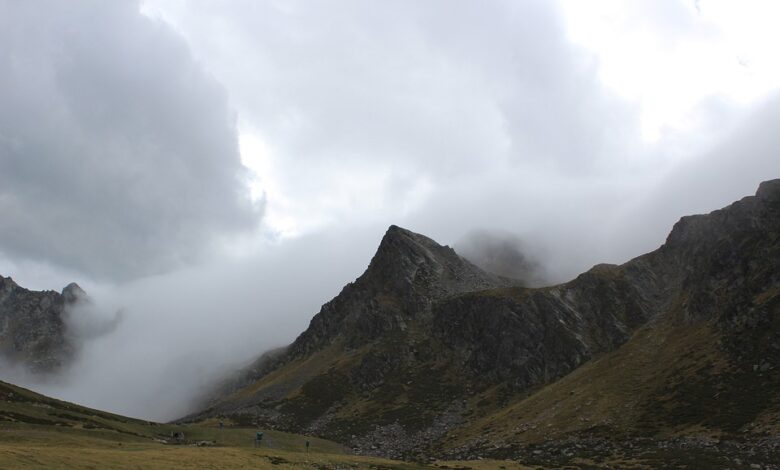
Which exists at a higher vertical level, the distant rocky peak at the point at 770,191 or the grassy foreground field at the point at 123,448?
the distant rocky peak at the point at 770,191

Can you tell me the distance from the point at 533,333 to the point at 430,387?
44368 mm

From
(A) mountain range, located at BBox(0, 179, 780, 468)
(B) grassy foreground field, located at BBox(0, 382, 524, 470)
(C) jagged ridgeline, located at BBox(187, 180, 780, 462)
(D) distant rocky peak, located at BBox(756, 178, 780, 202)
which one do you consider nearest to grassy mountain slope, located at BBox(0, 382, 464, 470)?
(B) grassy foreground field, located at BBox(0, 382, 524, 470)

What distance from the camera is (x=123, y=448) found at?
71.0 metres

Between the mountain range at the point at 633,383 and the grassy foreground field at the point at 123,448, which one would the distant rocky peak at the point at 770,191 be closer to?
the mountain range at the point at 633,383

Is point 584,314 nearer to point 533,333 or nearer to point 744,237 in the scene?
point 533,333

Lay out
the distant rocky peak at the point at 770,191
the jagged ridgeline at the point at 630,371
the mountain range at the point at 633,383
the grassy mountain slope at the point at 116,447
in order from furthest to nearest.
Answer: the distant rocky peak at the point at 770,191 < the jagged ridgeline at the point at 630,371 < the mountain range at the point at 633,383 < the grassy mountain slope at the point at 116,447

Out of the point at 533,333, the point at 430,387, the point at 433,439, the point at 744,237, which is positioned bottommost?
the point at 433,439

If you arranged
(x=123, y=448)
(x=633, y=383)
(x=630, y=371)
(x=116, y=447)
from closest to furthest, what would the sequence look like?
(x=123, y=448), (x=116, y=447), (x=633, y=383), (x=630, y=371)

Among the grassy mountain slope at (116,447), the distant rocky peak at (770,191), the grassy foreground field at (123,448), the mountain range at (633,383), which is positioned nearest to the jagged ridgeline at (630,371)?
the distant rocky peak at (770,191)

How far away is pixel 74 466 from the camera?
44.2 metres

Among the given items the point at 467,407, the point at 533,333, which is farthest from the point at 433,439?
the point at 533,333

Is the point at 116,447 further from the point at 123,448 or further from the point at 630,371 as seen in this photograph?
the point at 630,371

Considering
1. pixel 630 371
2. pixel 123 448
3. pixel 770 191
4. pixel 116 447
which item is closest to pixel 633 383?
pixel 630 371

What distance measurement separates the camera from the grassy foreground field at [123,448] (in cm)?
4778
